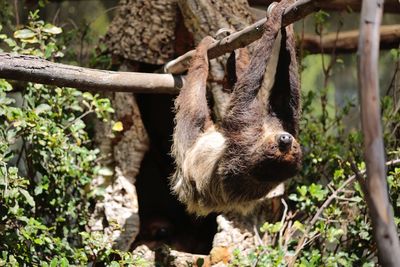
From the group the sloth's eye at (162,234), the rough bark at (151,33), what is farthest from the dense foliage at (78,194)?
the sloth's eye at (162,234)

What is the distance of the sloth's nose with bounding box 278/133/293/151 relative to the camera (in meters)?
5.29

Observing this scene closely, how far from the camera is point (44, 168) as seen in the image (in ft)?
21.6

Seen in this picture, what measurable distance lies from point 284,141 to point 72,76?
6.44 ft

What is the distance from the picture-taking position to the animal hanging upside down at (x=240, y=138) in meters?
5.39

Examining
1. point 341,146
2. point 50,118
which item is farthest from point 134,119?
point 341,146

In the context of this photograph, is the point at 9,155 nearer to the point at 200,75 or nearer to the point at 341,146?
the point at 200,75

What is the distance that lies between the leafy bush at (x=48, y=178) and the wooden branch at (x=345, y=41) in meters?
3.65

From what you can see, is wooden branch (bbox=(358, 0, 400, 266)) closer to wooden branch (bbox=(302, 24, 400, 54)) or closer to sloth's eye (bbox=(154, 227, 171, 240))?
sloth's eye (bbox=(154, 227, 171, 240))

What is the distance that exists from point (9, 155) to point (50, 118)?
2.46 ft

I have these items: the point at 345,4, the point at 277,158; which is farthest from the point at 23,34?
the point at 345,4

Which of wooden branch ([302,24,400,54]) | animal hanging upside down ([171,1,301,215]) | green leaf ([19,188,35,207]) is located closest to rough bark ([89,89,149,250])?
animal hanging upside down ([171,1,301,215])

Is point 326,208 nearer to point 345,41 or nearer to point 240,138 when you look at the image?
point 240,138

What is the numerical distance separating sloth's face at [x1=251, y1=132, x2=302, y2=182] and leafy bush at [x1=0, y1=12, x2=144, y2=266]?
1561mm

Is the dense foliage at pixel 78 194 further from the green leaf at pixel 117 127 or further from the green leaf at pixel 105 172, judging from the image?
the green leaf at pixel 117 127
